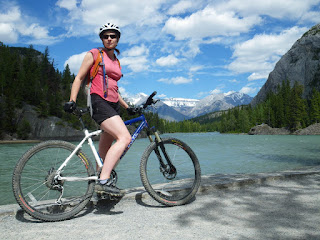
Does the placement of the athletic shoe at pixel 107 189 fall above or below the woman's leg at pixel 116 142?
below

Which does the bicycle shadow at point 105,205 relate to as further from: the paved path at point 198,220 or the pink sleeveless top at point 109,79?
the pink sleeveless top at point 109,79

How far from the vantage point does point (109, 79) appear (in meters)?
4.20

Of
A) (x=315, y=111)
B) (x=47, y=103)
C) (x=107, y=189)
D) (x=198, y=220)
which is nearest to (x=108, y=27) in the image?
(x=107, y=189)

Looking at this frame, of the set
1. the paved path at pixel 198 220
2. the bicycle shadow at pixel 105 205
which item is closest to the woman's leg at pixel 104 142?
the bicycle shadow at pixel 105 205

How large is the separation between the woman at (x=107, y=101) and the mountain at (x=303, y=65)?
140m

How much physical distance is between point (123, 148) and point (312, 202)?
3.13m

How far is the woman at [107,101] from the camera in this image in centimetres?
395

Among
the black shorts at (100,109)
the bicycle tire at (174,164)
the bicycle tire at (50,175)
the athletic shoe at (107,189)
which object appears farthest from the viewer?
the bicycle tire at (174,164)

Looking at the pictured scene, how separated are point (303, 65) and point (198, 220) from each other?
158 metres

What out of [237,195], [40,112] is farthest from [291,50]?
[237,195]

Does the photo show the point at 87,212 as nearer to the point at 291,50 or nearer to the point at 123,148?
the point at 123,148

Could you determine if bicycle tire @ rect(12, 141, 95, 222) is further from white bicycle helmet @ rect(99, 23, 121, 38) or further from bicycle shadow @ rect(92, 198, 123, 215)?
→ white bicycle helmet @ rect(99, 23, 121, 38)

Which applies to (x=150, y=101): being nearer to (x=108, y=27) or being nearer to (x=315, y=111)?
(x=108, y=27)

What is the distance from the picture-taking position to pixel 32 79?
106812mm
